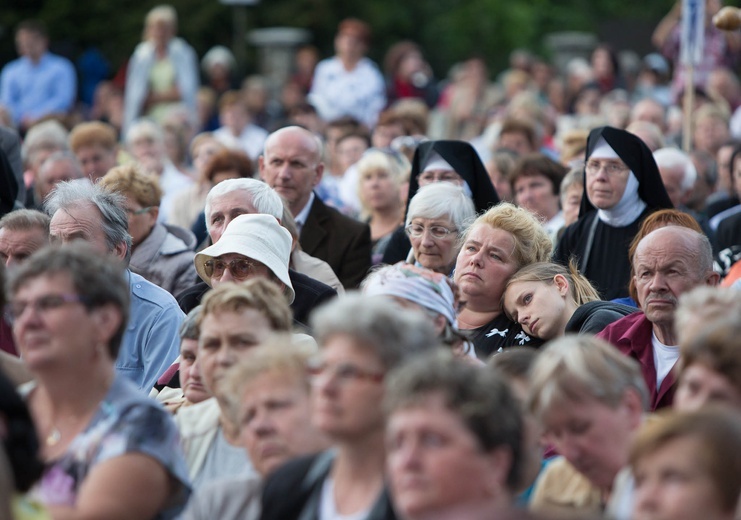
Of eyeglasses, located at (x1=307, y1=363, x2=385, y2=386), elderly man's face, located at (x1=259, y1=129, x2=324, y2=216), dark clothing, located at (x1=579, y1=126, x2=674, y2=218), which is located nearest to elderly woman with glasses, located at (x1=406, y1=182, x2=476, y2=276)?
dark clothing, located at (x1=579, y1=126, x2=674, y2=218)

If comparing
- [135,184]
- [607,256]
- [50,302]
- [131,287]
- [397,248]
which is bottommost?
[607,256]

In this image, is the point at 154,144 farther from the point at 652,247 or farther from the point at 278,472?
the point at 278,472

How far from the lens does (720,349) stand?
372 centimetres

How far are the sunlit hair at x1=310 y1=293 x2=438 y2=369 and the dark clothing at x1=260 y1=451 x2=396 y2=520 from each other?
37 cm

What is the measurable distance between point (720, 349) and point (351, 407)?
104 centimetres

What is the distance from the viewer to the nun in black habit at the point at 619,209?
26.5 ft

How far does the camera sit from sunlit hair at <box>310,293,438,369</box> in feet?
12.1

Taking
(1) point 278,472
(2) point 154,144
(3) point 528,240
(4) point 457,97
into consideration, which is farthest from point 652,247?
(4) point 457,97

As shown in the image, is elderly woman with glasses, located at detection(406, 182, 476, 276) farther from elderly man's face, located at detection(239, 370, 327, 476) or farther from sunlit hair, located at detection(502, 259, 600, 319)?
elderly man's face, located at detection(239, 370, 327, 476)

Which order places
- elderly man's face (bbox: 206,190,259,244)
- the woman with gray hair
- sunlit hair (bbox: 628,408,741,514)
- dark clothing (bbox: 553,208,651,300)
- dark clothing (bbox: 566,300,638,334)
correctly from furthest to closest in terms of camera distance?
1. dark clothing (bbox: 553,208,651,300)
2. elderly man's face (bbox: 206,190,259,244)
3. dark clothing (bbox: 566,300,638,334)
4. the woman with gray hair
5. sunlit hair (bbox: 628,408,741,514)

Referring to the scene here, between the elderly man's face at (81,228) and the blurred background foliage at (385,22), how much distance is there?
16.3m

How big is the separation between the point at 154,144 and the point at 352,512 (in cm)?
917

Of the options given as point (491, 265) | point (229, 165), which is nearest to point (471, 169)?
point (229, 165)

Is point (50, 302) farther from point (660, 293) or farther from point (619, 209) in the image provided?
point (619, 209)
